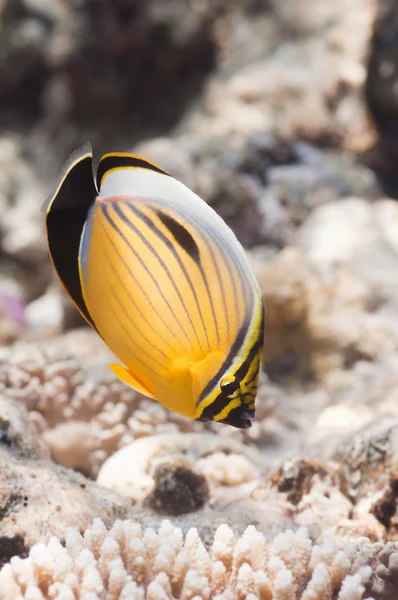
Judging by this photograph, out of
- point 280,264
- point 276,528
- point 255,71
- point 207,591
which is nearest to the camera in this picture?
point 207,591

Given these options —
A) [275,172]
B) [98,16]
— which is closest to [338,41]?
[275,172]

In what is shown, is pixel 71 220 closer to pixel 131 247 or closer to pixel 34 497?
pixel 131 247

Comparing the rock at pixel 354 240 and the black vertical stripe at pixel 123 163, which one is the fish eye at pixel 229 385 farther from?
the rock at pixel 354 240

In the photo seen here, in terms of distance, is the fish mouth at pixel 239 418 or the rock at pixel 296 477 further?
the rock at pixel 296 477

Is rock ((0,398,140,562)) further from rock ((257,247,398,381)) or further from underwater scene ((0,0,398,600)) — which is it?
rock ((257,247,398,381))

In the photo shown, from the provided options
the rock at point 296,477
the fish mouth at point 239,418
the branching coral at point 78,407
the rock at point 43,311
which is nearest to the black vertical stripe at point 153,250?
the fish mouth at point 239,418

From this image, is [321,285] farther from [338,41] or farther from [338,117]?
[338,41]

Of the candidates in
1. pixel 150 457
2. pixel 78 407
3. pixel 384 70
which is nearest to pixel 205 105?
pixel 384 70

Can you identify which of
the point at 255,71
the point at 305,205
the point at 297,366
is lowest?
the point at 297,366
